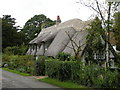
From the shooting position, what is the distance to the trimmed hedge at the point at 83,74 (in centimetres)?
1277

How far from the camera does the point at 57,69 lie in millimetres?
18781

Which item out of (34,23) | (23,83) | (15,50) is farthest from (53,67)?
(34,23)

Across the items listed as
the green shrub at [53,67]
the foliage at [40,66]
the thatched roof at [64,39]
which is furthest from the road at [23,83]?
the thatched roof at [64,39]

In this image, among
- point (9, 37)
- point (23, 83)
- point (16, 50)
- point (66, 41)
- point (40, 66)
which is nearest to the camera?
point (23, 83)

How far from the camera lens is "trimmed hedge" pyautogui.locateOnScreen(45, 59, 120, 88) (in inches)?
503

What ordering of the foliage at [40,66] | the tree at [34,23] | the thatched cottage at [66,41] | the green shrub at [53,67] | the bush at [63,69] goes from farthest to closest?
1. the tree at [34,23]
2. the thatched cottage at [66,41]
3. the foliage at [40,66]
4. the green shrub at [53,67]
5. the bush at [63,69]

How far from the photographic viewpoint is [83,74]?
15469mm

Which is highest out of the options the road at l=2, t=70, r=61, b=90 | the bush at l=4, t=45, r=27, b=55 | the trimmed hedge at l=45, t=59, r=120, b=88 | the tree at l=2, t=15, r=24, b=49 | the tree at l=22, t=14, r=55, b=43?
the tree at l=22, t=14, r=55, b=43

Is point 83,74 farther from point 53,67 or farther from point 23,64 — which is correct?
point 23,64

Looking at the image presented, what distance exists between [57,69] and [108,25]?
669cm

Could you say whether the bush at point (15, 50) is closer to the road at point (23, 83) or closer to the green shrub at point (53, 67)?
the green shrub at point (53, 67)

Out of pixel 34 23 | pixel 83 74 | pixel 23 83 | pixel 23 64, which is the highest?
pixel 34 23

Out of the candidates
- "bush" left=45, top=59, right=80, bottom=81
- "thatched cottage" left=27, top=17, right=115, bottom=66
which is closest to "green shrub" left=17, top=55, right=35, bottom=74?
"thatched cottage" left=27, top=17, right=115, bottom=66

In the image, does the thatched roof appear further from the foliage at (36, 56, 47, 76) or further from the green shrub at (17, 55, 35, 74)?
the foliage at (36, 56, 47, 76)
